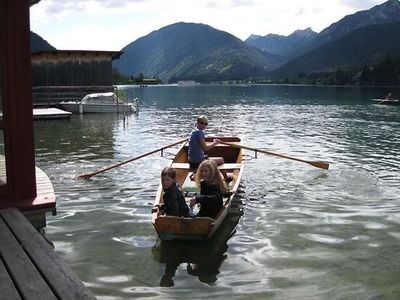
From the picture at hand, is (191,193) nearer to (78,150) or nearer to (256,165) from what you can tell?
(256,165)

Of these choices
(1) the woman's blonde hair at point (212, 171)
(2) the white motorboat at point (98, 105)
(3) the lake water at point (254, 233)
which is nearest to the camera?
(3) the lake water at point (254, 233)

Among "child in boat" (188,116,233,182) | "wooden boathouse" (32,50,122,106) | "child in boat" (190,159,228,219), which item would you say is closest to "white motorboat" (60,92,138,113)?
"wooden boathouse" (32,50,122,106)

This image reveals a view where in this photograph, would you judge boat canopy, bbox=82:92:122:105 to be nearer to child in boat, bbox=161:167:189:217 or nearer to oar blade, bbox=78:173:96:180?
oar blade, bbox=78:173:96:180

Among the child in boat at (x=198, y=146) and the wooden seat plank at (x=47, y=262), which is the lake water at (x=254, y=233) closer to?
the child in boat at (x=198, y=146)

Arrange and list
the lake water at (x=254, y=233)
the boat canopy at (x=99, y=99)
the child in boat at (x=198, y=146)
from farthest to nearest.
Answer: the boat canopy at (x=99, y=99)
the child in boat at (x=198, y=146)
the lake water at (x=254, y=233)

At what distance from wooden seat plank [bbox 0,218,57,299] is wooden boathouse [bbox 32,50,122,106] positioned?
40.4 metres

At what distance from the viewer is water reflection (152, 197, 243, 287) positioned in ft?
27.3

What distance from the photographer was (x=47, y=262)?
529 centimetres

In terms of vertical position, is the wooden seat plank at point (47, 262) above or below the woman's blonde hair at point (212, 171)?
below

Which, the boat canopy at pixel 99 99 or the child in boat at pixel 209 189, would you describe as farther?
the boat canopy at pixel 99 99

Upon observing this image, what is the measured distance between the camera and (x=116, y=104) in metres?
42.7

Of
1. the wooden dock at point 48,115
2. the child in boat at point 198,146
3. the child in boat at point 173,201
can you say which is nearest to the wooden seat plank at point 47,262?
the child in boat at point 173,201

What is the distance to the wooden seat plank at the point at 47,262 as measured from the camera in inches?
183

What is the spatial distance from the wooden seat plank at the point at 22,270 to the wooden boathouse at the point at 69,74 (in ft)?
132
